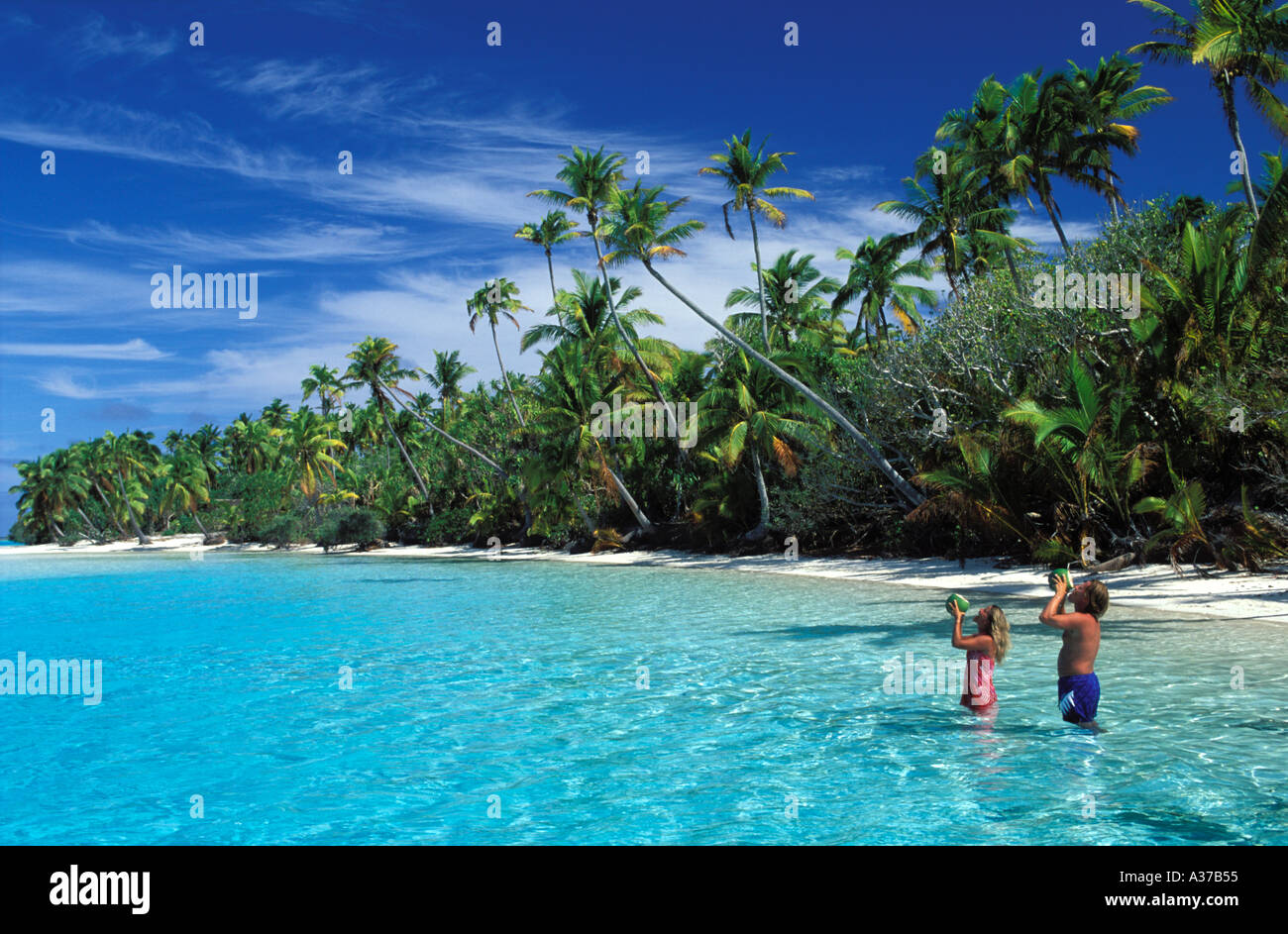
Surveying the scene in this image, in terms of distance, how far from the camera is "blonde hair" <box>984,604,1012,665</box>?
7.45 m

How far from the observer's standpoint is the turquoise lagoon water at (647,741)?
6.08 metres

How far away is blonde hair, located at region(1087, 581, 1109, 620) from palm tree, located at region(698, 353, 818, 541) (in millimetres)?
23265

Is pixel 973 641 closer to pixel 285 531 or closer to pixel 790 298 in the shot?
pixel 790 298

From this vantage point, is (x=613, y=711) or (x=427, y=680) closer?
(x=613, y=711)

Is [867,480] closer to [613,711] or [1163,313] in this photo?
[1163,313]

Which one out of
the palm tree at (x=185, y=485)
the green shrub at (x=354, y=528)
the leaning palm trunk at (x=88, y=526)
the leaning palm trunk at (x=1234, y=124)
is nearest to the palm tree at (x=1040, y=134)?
the leaning palm trunk at (x=1234, y=124)

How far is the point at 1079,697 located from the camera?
7.50 metres

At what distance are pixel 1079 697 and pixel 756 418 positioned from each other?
2365 centimetres

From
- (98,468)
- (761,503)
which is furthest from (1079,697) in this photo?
(98,468)

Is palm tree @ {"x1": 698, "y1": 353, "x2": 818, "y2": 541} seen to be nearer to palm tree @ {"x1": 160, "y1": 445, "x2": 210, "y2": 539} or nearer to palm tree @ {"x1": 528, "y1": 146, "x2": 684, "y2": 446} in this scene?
palm tree @ {"x1": 528, "y1": 146, "x2": 684, "y2": 446}

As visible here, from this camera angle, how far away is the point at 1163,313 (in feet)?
63.0

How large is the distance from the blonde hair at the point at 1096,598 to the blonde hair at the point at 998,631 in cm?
67
